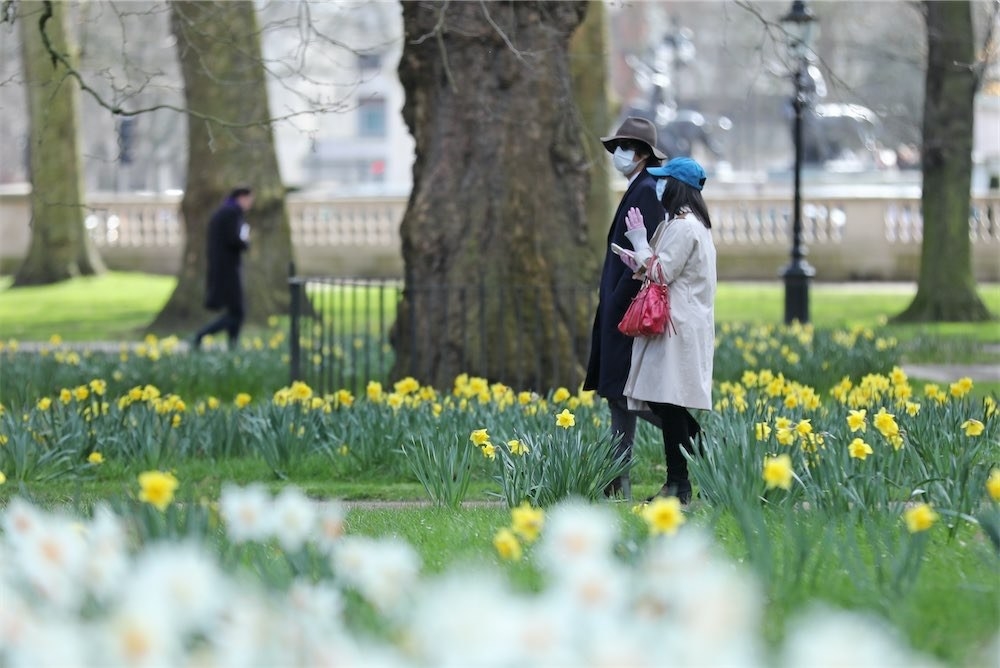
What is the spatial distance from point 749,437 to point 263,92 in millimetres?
13911

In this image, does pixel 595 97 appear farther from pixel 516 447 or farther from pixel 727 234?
pixel 727 234

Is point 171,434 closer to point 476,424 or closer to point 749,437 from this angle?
point 476,424

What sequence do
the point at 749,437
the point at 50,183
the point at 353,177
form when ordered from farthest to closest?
the point at 353,177, the point at 50,183, the point at 749,437

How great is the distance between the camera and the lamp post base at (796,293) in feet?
57.6

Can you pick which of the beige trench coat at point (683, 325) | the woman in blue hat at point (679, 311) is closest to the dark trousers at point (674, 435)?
the woman in blue hat at point (679, 311)

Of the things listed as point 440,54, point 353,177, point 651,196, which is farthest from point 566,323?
point 353,177

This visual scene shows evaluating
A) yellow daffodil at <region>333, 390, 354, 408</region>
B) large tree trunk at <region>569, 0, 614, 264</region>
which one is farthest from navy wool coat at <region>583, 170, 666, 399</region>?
large tree trunk at <region>569, 0, 614, 264</region>

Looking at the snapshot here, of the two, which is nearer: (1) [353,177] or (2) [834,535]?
(2) [834,535]

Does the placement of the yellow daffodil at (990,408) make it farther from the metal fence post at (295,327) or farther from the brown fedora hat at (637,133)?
the metal fence post at (295,327)

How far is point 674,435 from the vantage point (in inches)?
278

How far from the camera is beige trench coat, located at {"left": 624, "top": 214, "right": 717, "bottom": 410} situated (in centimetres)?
685

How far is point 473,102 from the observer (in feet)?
36.0

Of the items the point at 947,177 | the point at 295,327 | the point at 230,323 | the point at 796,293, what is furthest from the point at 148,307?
the point at 295,327

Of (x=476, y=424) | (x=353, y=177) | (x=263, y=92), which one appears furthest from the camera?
(x=353, y=177)
